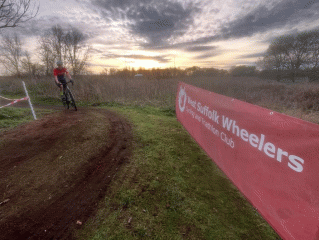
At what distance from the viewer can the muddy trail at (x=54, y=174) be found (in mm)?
2152

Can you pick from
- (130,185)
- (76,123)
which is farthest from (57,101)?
(130,185)

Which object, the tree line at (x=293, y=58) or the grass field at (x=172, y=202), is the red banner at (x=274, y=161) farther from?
the tree line at (x=293, y=58)

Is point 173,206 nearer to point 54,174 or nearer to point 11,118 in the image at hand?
point 54,174

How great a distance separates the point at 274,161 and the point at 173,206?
1663 millimetres

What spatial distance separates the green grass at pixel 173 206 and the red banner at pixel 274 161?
350 mm

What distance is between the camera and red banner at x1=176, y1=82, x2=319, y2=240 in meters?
1.67

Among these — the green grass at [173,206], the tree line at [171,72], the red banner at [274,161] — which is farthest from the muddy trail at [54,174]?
the tree line at [171,72]

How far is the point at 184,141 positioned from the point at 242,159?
2.66 metres

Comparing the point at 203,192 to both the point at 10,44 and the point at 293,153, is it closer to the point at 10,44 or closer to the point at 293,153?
the point at 293,153

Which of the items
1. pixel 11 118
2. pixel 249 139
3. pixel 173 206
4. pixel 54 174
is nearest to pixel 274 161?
pixel 249 139

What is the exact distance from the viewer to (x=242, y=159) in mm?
2682

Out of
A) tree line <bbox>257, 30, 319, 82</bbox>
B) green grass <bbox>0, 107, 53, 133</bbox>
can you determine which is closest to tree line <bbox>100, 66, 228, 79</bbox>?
tree line <bbox>257, 30, 319, 82</bbox>

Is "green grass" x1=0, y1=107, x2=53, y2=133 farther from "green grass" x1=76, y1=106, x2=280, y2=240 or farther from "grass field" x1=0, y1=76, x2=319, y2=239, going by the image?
"green grass" x1=76, y1=106, x2=280, y2=240

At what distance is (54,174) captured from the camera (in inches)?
125
